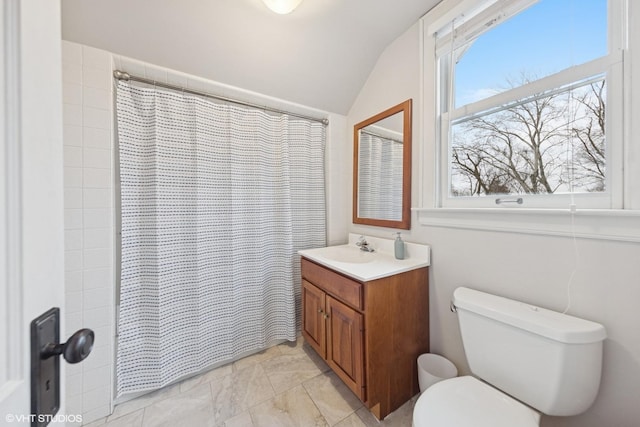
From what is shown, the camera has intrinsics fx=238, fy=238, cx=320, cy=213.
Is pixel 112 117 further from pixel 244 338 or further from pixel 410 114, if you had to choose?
pixel 410 114

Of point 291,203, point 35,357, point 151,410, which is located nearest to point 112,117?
point 291,203

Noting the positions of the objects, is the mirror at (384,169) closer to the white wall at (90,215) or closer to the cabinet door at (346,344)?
the cabinet door at (346,344)

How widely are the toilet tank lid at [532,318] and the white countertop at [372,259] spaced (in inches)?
11.9

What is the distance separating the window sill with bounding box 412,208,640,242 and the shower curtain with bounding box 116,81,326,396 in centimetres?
111

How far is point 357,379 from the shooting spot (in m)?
1.22

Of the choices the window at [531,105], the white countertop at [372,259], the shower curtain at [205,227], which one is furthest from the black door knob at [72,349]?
the window at [531,105]

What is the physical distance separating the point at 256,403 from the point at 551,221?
66.8 inches

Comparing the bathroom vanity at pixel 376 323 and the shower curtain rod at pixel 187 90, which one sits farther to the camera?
the shower curtain rod at pixel 187 90

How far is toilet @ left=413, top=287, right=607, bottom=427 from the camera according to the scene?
799 mm

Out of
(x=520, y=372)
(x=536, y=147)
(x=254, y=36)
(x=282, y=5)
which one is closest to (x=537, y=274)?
(x=520, y=372)

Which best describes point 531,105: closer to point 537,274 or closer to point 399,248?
point 537,274

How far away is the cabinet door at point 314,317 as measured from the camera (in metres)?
1.50

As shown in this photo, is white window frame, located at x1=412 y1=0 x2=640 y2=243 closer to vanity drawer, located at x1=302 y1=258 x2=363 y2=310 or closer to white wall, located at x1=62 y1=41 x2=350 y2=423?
vanity drawer, located at x1=302 y1=258 x2=363 y2=310

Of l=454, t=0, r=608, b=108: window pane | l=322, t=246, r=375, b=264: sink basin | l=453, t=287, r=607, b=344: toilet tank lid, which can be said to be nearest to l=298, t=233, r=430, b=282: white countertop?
l=322, t=246, r=375, b=264: sink basin
